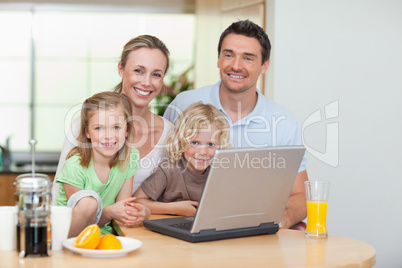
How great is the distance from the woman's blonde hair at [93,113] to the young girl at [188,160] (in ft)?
0.54

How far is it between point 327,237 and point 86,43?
411cm

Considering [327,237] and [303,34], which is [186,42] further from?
[327,237]

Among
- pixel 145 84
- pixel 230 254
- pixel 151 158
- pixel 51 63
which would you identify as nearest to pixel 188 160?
pixel 151 158

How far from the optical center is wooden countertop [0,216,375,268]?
4.53ft

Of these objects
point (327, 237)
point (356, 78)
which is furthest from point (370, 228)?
point (327, 237)

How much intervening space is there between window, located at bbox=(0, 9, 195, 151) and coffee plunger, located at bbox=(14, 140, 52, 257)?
3.93 meters

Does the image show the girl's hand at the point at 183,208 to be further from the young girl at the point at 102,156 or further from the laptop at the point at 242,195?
the laptop at the point at 242,195

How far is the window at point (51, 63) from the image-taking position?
5250 mm

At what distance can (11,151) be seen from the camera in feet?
17.0

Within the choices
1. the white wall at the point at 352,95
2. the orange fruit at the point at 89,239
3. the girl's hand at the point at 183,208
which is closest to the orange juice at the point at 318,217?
the girl's hand at the point at 183,208

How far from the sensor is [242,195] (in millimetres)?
1627

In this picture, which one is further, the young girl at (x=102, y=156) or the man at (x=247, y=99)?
the man at (x=247, y=99)

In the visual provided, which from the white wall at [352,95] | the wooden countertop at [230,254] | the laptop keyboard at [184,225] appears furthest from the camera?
the white wall at [352,95]

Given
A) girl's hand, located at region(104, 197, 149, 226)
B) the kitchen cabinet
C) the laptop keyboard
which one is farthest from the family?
the kitchen cabinet
